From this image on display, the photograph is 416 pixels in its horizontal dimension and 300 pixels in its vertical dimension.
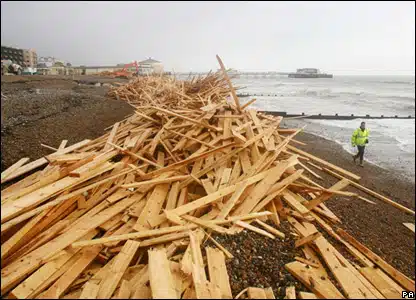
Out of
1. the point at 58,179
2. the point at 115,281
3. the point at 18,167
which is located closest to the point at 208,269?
the point at 115,281

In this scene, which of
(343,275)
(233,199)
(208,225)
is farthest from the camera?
(233,199)

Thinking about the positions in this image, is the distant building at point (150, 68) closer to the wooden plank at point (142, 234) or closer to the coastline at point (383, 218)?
the coastline at point (383, 218)

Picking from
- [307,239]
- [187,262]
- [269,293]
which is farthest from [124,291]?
[307,239]

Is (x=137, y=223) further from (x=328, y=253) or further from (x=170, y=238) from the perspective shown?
(x=328, y=253)

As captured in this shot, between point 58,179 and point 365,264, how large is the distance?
3.74 metres

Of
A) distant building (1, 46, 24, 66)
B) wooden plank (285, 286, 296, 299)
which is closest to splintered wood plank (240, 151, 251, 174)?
wooden plank (285, 286, 296, 299)

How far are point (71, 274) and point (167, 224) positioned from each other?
111cm

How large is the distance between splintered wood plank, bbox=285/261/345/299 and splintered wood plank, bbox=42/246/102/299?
1.96 m

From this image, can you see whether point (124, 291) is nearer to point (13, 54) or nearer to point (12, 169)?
point (12, 169)

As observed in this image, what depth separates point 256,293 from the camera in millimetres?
2369

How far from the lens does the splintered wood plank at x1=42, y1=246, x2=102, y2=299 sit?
7.63ft

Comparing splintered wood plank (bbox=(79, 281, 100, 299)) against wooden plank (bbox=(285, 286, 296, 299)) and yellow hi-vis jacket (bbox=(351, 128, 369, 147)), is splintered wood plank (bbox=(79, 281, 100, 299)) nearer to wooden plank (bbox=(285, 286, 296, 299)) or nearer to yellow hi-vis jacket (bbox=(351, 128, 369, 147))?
wooden plank (bbox=(285, 286, 296, 299))

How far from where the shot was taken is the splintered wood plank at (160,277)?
2102 millimetres

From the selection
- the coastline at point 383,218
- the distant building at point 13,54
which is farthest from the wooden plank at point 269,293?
the distant building at point 13,54
